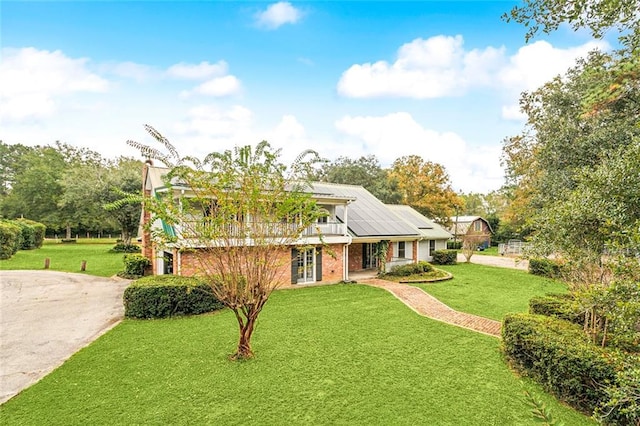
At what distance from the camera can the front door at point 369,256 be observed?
2139cm

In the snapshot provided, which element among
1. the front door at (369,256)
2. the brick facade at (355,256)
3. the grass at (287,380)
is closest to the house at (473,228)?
the front door at (369,256)

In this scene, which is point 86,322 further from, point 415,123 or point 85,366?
point 415,123

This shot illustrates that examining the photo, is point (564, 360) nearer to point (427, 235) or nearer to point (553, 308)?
point (553, 308)

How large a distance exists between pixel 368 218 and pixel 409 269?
14.3 feet

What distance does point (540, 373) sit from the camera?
6.87m

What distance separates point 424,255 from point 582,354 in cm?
1901

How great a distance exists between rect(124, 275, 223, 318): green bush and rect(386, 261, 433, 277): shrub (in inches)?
440

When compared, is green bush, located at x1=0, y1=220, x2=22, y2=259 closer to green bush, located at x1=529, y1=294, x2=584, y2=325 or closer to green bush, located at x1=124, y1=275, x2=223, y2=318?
green bush, located at x1=124, y1=275, x2=223, y2=318

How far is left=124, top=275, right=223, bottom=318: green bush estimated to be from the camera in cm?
1105

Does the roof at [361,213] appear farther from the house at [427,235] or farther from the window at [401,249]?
the window at [401,249]

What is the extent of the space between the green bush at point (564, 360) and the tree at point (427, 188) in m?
26.5

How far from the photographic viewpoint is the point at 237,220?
8.18 m

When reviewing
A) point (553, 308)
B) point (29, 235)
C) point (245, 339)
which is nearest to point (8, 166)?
point (29, 235)

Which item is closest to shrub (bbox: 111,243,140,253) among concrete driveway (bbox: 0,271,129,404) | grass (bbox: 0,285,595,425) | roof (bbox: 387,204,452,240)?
concrete driveway (bbox: 0,271,129,404)
